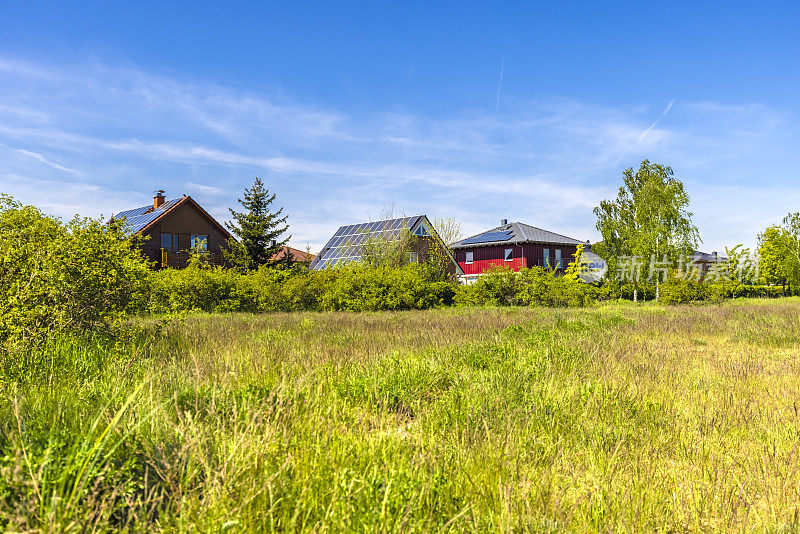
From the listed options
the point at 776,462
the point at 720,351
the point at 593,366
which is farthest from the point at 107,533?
the point at 720,351

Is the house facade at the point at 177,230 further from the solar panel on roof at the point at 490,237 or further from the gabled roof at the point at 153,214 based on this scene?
the solar panel on roof at the point at 490,237

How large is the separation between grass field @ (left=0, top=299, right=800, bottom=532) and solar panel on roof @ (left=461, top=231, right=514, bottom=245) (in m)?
43.3

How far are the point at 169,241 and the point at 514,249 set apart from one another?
3128 cm

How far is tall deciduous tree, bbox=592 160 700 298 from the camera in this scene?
1315 inches

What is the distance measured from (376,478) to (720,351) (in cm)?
881

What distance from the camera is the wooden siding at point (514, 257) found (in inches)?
1921

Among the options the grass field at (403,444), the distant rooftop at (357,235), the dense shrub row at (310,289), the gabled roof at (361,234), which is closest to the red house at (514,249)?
the gabled roof at (361,234)

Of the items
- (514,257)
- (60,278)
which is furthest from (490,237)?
(60,278)

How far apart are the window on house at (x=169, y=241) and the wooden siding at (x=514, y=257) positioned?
1070 inches

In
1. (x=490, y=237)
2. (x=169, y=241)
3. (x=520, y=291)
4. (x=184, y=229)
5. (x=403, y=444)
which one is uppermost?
(x=490, y=237)

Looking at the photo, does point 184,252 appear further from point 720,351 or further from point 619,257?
point 720,351

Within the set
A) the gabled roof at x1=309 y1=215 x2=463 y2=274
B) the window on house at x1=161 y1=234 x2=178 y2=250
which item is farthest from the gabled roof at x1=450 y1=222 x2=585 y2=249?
the window on house at x1=161 y1=234 x2=178 y2=250

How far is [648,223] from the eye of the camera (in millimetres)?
34281

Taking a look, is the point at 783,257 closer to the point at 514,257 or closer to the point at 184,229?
the point at 514,257
